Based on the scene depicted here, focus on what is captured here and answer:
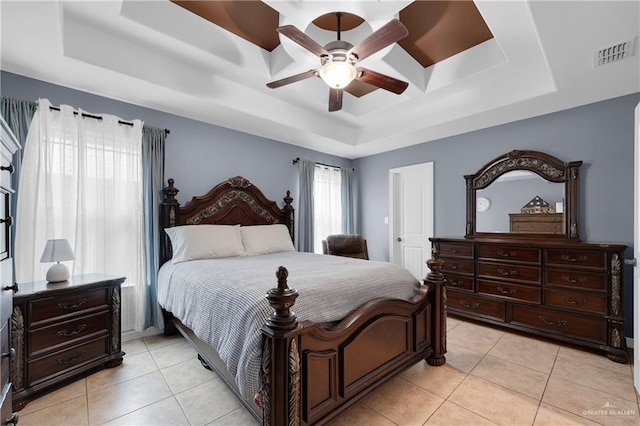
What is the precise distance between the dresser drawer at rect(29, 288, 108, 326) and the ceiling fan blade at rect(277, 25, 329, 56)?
7.90 ft

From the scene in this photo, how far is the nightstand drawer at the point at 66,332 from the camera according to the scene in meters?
2.06

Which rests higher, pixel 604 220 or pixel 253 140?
pixel 253 140

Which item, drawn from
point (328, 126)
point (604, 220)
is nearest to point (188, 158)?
point (328, 126)

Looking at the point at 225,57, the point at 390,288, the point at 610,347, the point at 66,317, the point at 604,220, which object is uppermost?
the point at 225,57

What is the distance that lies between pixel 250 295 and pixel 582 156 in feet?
12.0

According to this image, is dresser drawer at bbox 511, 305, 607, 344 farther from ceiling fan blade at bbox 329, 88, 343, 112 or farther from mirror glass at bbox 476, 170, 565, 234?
ceiling fan blade at bbox 329, 88, 343, 112

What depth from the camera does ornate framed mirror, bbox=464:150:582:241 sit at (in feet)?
10.6

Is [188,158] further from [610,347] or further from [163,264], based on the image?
[610,347]

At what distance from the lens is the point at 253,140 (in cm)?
414

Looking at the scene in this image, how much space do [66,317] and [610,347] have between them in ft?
14.7

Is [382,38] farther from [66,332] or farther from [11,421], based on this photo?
[66,332]

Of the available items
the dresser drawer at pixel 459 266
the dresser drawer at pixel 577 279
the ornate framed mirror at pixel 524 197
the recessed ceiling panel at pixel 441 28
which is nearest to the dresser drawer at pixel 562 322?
the dresser drawer at pixel 577 279

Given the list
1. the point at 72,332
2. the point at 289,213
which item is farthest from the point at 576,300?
the point at 72,332

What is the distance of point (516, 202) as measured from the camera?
356 cm
